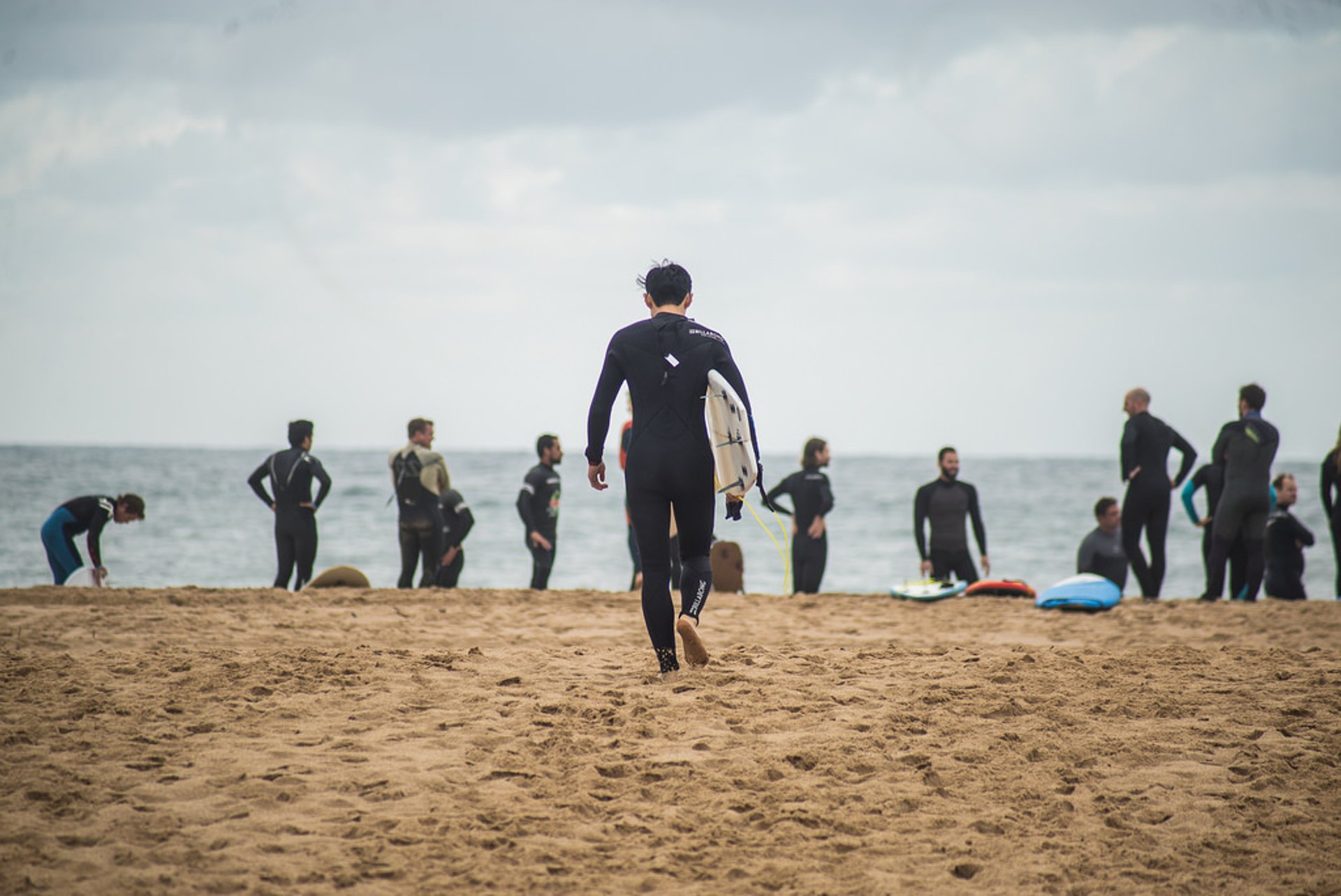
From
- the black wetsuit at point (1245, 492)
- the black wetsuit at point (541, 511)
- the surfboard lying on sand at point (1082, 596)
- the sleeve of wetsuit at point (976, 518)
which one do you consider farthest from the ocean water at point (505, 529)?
the black wetsuit at point (1245, 492)

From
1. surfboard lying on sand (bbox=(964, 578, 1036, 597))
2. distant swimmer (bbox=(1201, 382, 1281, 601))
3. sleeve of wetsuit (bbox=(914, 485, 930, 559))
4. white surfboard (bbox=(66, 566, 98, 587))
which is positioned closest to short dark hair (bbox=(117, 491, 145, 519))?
white surfboard (bbox=(66, 566, 98, 587))

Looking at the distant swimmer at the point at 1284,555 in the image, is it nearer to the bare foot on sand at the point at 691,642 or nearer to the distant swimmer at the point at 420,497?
the bare foot on sand at the point at 691,642

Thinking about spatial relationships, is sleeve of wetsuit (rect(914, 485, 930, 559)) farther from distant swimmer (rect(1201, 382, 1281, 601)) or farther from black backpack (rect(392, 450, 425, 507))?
black backpack (rect(392, 450, 425, 507))

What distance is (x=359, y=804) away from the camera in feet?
13.3

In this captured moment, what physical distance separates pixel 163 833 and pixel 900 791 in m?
2.77

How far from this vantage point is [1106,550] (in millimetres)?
11422

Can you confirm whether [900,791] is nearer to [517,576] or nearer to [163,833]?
[163,833]

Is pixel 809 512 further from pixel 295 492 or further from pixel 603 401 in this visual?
pixel 603 401

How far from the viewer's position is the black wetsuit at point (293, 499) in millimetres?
10781

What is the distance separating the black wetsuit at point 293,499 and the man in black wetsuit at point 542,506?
6.95 ft

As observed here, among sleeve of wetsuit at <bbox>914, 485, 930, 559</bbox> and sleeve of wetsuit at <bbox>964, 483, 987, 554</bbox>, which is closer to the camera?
sleeve of wetsuit at <bbox>964, 483, 987, 554</bbox>

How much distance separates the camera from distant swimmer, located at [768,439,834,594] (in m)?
11.2

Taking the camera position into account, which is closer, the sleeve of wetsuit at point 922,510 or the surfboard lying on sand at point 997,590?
the surfboard lying on sand at point 997,590

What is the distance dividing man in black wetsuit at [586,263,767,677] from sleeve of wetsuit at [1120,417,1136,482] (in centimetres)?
611
